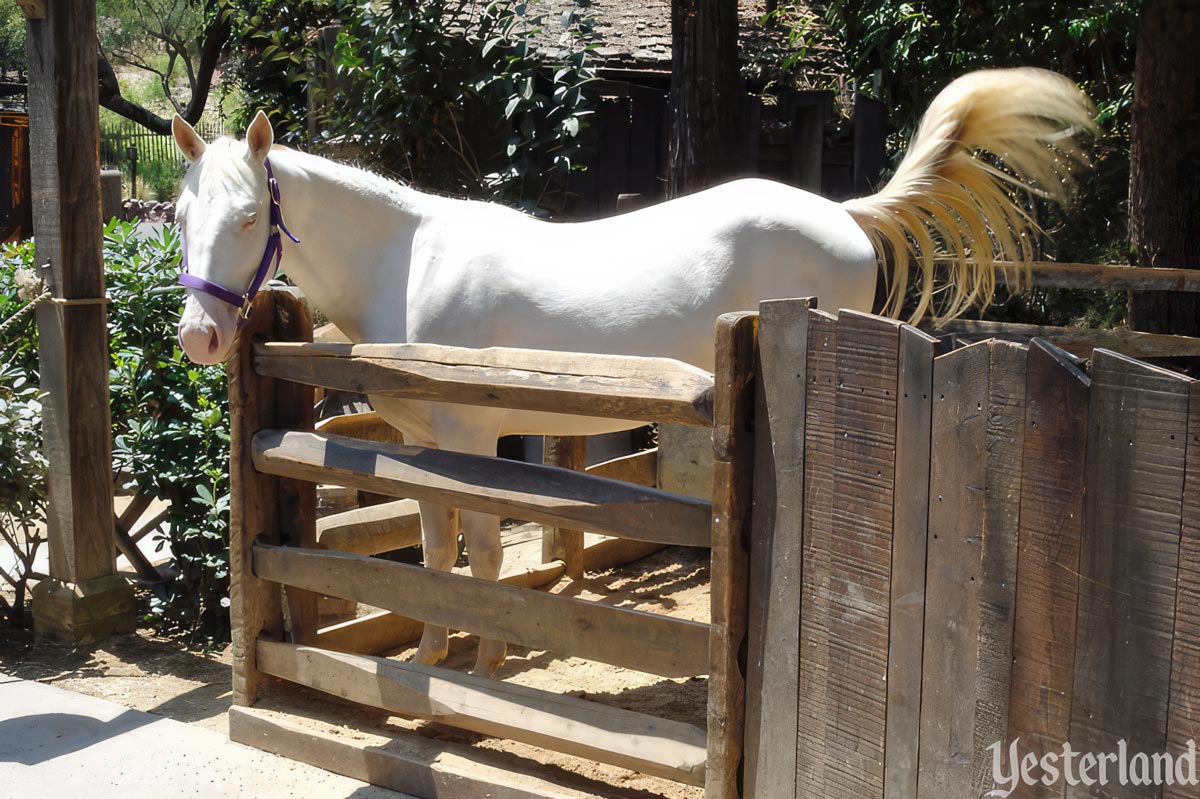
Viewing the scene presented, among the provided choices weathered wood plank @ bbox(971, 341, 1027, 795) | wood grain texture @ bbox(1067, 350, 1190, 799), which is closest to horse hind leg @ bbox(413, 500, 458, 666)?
weathered wood plank @ bbox(971, 341, 1027, 795)

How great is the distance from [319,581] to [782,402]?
1.67 m

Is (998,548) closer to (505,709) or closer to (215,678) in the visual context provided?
(505,709)

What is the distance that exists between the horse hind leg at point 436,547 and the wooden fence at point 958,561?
153 centimetres

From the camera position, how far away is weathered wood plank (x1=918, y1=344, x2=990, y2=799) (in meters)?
1.98

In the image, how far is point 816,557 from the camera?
2252mm

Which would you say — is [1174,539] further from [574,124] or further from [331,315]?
[574,124]

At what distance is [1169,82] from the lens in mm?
6113

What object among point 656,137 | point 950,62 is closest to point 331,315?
point 656,137

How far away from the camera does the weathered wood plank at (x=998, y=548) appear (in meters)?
1.92

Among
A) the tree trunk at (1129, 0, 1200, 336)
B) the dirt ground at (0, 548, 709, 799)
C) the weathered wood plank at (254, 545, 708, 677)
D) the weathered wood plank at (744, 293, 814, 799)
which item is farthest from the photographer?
the tree trunk at (1129, 0, 1200, 336)

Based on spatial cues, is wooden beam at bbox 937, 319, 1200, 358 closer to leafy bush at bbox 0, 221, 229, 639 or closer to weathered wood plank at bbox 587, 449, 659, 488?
weathered wood plank at bbox 587, 449, 659, 488

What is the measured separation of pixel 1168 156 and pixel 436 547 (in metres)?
4.83

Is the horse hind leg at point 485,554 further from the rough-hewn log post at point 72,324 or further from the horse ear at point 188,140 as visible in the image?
the rough-hewn log post at point 72,324

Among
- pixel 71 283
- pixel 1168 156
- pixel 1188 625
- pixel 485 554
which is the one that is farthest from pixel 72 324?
pixel 1168 156
